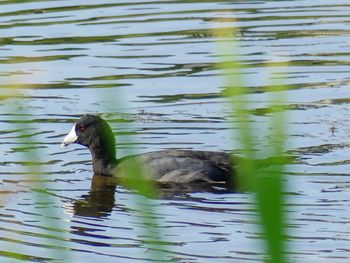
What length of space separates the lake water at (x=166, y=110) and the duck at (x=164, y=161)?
233mm

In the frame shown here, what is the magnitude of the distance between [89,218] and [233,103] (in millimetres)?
6952

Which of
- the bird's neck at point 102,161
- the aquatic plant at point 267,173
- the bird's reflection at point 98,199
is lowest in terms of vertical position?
the bird's reflection at point 98,199

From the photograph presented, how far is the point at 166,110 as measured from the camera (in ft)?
40.9

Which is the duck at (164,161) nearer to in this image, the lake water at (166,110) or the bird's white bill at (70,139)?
the bird's white bill at (70,139)

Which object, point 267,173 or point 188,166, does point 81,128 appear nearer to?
point 188,166

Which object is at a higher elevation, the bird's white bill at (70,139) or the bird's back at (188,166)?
the bird's white bill at (70,139)

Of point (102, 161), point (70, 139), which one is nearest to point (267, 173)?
point (102, 161)

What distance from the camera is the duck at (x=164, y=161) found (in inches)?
403

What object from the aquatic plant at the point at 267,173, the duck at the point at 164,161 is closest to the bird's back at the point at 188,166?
the duck at the point at 164,161

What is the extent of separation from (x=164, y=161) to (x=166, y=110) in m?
2.03

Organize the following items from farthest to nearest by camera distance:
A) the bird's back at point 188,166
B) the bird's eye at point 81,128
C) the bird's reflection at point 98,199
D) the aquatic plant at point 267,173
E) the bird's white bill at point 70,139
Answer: the bird's eye at point 81,128
the bird's white bill at point 70,139
the bird's back at point 188,166
the bird's reflection at point 98,199
the aquatic plant at point 267,173

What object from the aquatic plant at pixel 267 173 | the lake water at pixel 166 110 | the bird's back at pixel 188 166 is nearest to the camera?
the aquatic plant at pixel 267 173

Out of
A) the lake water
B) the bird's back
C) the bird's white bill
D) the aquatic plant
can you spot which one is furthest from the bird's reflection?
the aquatic plant

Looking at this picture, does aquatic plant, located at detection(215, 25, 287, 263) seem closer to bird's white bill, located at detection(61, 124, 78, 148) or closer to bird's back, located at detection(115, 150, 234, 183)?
bird's back, located at detection(115, 150, 234, 183)
